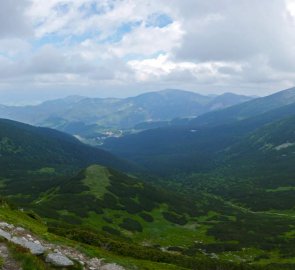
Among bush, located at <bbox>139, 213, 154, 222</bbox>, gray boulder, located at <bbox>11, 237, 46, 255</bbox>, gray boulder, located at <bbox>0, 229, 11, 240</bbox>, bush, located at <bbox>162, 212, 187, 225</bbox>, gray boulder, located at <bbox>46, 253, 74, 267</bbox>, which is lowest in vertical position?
bush, located at <bbox>162, 212, 187, 225</bbox>

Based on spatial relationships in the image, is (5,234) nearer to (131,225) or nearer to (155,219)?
(131,225)

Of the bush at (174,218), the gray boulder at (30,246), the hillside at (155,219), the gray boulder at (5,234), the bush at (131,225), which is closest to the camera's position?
the gray boulder at (30,246)

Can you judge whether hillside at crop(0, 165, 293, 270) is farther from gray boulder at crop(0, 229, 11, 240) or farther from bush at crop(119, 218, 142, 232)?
gray boulder at crop(0, 229, 11, 240)

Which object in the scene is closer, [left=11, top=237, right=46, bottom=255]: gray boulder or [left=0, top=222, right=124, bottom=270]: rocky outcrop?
[left=0, top=222, right=124, bottom=270]: rocky outcrop

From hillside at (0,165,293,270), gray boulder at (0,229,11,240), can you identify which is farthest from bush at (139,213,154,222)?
gray boulder at (0,229,11,240)

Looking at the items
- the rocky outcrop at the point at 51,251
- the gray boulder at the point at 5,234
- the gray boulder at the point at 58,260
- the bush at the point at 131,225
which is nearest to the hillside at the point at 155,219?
the bush at the point at 131,225

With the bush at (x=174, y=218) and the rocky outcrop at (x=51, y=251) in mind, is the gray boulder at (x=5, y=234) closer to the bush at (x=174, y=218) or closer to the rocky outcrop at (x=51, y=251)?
the rocky outcrop at (x=51, y=251)

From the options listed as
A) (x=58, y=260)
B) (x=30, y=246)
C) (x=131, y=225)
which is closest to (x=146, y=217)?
(x=131, y=225)

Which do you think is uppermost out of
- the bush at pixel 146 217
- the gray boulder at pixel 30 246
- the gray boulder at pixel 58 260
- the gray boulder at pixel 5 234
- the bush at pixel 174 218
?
the gray boulder at pixel 5 234

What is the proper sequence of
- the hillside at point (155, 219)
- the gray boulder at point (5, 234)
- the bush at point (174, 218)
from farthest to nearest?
the bush at point (174, 218) < the hillside at point (155, 219) < the gray boulder at point (5, 234)
